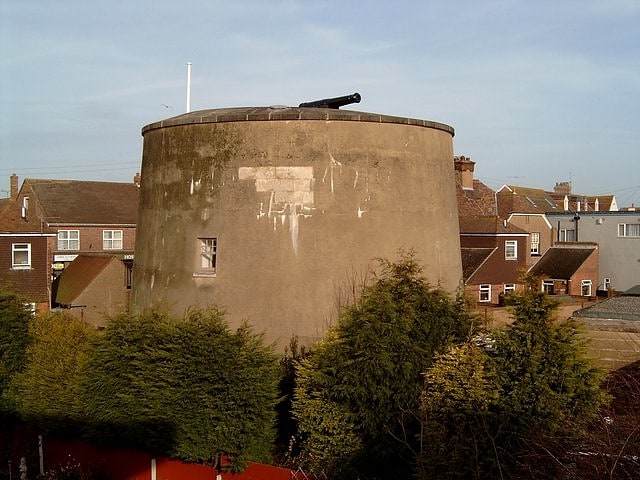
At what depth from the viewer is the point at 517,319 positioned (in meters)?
9.59

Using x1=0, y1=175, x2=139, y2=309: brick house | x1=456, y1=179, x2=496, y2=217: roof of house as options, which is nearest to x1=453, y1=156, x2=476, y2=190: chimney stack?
x1=456, y1=179, x2=496, y2=217: roof of house

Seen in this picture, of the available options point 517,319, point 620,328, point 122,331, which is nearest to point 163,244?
point 122,331

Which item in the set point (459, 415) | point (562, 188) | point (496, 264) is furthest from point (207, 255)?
point (562, 188)

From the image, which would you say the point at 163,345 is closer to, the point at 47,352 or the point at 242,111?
the point at 47,352

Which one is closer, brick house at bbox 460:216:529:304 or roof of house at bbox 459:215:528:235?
brick house at bbox 460:216:529:304

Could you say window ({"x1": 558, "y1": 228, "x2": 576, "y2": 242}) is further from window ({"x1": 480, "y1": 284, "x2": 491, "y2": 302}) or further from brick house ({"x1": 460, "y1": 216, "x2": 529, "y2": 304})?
window ({"x1": 480, "y1": 284, "x2": 491, "y2": 302})


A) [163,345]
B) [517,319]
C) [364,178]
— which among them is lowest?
[163,345]

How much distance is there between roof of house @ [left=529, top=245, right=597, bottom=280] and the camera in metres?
39.2

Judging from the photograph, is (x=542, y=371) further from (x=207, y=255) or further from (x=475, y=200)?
(x=475, y=200)

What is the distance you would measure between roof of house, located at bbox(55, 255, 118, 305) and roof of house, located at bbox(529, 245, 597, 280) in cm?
2175

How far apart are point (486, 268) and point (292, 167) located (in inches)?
893

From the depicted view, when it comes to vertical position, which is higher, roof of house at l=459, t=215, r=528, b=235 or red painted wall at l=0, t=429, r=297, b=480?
roof of house at l=459, t=215, r=528, b=235

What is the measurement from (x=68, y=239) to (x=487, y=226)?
21.6m

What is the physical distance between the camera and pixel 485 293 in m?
35.1
